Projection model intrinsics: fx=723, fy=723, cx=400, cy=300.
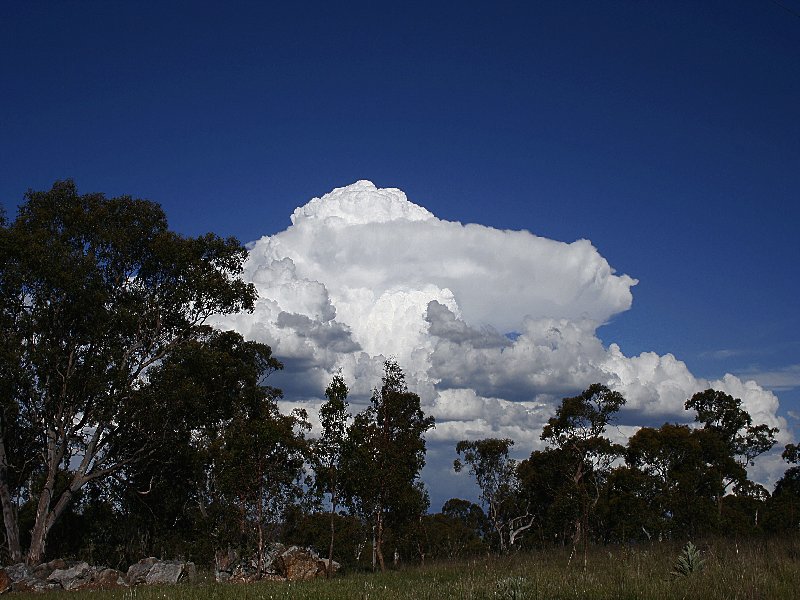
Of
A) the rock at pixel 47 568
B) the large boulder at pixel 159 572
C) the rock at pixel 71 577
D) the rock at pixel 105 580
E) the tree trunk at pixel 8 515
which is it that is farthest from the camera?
the tree trunk at pixel 8 515

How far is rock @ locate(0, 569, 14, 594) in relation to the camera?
85.1 feet

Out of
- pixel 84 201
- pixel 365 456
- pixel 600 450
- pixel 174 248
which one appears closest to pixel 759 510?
pixel 600 450

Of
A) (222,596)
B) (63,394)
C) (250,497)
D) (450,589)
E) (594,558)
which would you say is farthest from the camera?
(250,497)

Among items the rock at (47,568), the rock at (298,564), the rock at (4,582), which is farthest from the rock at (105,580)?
the rock at (298,564)

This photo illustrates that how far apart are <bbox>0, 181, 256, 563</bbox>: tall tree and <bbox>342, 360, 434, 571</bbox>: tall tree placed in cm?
920

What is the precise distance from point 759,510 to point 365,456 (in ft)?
145

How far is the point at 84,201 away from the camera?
3556cm

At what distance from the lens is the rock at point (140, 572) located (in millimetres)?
28656

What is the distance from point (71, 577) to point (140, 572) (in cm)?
256

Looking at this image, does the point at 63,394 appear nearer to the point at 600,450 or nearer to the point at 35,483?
the point at 35,483

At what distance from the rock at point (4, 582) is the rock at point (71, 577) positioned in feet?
5.41

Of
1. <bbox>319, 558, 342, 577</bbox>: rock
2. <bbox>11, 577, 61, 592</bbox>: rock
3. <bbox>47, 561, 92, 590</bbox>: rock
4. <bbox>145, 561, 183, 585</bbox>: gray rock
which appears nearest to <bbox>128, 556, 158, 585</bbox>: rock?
<bbox>145, 561, 183, 585</bbox>: gray rock

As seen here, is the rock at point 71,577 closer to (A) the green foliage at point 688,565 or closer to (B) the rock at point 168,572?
(B) the rock at point 168,572

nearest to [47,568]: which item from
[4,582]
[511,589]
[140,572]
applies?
[4,582]
